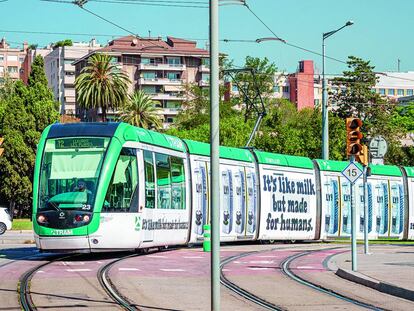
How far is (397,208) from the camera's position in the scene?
38125 millimetres

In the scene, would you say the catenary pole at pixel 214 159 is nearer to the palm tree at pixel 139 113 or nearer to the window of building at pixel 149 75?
the palm tree at pixel 139 113

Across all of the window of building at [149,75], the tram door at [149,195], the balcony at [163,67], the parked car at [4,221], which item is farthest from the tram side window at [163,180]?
the window of building at [149,75]

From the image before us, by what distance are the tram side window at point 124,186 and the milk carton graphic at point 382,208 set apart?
52.3 feet

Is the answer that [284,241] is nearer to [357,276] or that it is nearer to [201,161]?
[201,161]

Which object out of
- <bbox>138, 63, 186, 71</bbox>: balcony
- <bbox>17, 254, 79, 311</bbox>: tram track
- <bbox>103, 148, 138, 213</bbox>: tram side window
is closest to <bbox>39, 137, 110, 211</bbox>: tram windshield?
<bbox>103, 148, 138, 213</bbox>: tram side window

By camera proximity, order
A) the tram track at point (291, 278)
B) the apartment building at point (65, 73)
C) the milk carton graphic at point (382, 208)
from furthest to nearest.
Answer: the apartment building at point (65, 73)
the milk carton graphic at point (382, 208)
the tram track at point (291, 278)

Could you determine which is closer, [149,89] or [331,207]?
[331,207]

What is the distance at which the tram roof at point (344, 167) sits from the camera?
3534 centimetres

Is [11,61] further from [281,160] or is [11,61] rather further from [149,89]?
[281,160]

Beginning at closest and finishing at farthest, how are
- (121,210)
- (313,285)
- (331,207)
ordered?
1. (313,285)
2. (121,210)
3. (331,207)

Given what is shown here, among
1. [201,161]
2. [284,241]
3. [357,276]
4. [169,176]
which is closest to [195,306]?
[357,276]

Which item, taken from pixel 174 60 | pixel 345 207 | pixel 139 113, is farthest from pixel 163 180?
pixel 174 60

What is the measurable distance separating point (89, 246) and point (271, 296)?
24.3 ft

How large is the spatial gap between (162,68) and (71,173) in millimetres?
108214
